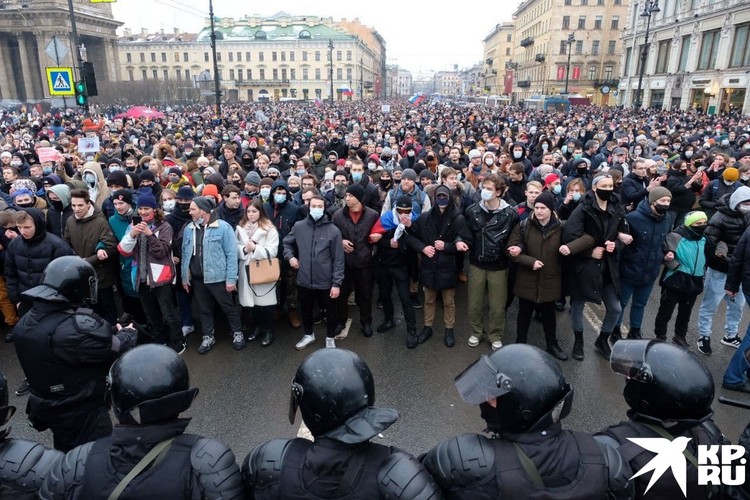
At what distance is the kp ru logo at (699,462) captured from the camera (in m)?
1.95

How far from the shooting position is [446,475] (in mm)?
1937

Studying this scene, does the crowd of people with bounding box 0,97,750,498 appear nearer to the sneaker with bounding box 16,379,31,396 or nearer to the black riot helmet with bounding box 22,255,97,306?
the black riot helmet with bounding box 22,255,97,306

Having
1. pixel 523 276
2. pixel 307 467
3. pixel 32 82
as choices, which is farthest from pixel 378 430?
pixel 32 82

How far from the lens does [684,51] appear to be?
45656 millimetres

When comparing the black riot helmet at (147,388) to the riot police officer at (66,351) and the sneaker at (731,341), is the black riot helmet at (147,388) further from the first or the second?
the sneaker at (731,341)

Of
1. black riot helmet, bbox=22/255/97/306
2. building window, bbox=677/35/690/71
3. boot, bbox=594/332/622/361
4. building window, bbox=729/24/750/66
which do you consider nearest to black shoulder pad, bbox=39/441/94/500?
black riot helmet, bbox=22/255/97/306

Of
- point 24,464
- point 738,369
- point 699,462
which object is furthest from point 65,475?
point 738,369

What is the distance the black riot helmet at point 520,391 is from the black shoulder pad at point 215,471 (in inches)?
38.4

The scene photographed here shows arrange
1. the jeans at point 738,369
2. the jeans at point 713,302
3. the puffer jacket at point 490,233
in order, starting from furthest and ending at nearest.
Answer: the jeans at point 713,302 < the puffer jacket at point 490,233 < the jeans at point 738,369

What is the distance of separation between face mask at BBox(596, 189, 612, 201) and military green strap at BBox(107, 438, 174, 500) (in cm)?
459

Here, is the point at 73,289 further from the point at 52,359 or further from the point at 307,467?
the point at 307,467

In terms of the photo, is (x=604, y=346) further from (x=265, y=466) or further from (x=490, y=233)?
(x=265, y=466)

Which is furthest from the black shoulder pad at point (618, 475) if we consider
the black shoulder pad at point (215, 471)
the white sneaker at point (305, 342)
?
the white sneaker at point (305, 342)

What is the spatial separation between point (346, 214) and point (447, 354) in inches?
79.7
